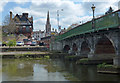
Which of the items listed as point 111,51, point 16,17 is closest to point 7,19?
point 16,17

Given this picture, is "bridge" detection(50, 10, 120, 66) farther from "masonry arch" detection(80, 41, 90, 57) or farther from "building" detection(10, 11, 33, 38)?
"building" detection(10, 11, 33, 38)

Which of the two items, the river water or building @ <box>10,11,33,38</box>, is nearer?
the river water

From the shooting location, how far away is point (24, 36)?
9506 cm

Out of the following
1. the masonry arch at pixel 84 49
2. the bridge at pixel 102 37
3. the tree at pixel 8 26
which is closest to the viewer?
the bridge at pixel 102 37

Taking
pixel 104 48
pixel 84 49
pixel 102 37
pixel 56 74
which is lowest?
pixel 56 74

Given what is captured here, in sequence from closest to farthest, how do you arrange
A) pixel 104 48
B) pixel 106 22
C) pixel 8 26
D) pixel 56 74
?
pixel 56 74, pixel 106 22, pixel 104 48, pixel 8 26

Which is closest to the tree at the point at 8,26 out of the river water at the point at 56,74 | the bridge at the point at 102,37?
the bridge at the point at 102,37

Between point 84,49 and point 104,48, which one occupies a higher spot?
point 104,48

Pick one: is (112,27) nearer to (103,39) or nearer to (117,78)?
(117,78)

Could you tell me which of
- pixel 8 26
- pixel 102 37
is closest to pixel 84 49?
pixel 102 37

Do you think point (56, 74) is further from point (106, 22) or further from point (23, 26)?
point (23, 26)

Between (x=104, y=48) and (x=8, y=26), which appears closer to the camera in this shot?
(x=104, y=48)

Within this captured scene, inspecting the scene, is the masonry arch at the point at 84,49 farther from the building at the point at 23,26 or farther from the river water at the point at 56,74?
the building at the point at 23,26

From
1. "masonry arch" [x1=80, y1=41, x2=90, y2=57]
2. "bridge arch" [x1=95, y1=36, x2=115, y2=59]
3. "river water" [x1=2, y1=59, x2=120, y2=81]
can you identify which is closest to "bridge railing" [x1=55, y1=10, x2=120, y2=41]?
"bridge arch" [x1=95, y1=36, x2=115, y2=59]
